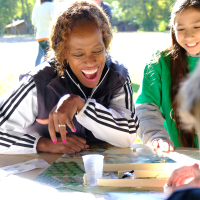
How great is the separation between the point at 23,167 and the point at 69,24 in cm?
72

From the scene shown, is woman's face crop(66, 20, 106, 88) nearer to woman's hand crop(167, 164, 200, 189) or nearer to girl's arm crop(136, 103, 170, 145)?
girl's arm crop(136, 103, 170, 145)

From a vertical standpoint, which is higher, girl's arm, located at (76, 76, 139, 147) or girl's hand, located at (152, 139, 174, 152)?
girl's arm, located at (76, 76, 139, 147)

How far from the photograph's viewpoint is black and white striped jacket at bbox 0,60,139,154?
141cm

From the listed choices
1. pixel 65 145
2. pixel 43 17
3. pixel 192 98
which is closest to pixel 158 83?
pixel 65 145

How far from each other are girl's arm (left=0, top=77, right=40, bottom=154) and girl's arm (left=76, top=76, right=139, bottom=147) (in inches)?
11.0

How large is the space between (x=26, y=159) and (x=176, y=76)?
105 centimetres

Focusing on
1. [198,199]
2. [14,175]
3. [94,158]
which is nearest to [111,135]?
[94,158]

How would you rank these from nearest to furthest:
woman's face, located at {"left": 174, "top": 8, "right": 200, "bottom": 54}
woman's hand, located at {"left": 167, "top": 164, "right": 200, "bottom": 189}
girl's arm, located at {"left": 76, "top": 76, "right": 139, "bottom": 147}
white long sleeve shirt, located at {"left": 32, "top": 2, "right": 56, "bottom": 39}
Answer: woman's hand, located at {"left": 167, "top": 164, "right": 200, "bottom": 189} → girl's arm, located at {"left": 76, "top": 76, "right": 139, "bottom": 147} → woman's face, located at {"left": 174, "top": 8, "right": 200, "bottom": 54} → white long sleeve shirt, located at {"left": 32, "top": 2, "right": 56, "bottom": 39}

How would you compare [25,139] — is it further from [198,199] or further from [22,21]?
[22,21]

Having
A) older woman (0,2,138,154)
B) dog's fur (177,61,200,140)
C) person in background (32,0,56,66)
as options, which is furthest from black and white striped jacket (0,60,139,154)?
person in background (32,0,56,66)

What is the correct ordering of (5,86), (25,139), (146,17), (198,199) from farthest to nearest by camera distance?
(146,17), (5,86), (25,139), (198,199)

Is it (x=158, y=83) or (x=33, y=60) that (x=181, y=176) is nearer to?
(x=158, y=83)

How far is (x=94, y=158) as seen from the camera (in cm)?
108

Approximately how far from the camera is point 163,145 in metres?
1.43
